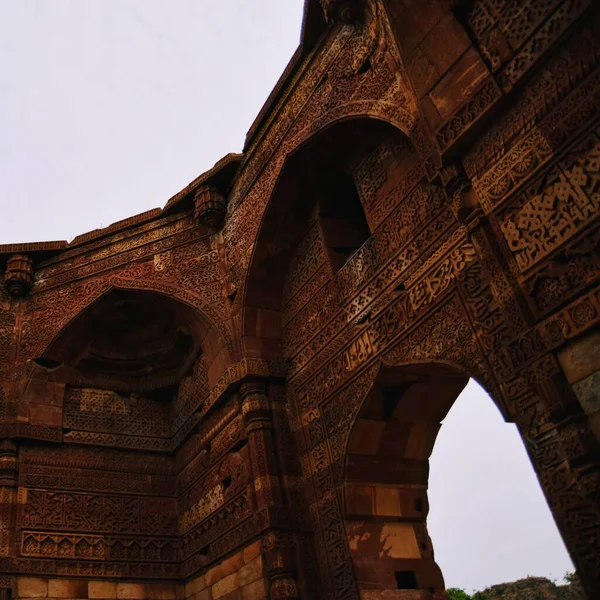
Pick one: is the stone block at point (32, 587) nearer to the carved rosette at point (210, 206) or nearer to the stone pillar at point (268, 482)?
the stone pillar at point (268, 482)

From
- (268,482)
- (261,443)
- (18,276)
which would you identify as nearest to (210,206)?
(18,276)

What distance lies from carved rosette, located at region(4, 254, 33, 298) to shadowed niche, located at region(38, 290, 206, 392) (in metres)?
0.84

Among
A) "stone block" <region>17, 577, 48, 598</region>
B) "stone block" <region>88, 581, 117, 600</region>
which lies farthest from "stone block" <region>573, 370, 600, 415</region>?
"stone block" <region>17, 577, 48, 598</region>

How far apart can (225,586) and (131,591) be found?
1.29 metres

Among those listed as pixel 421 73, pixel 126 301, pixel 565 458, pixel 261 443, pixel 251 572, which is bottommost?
pixel 565 458

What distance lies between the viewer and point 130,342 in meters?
8.16

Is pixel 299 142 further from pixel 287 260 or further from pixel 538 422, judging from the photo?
pixel 538 422

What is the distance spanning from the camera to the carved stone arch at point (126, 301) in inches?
287

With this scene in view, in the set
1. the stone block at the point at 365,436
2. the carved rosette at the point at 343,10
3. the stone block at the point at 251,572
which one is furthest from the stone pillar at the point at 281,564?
the carved rosette at the point at 343,10

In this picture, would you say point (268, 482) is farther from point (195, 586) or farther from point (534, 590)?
point (534, 590)

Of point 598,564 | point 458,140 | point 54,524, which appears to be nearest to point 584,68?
point 458,140

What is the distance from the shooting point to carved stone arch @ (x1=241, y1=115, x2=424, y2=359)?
5895 mm

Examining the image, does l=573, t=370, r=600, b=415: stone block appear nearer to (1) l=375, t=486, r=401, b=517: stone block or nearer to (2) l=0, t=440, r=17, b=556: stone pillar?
(1) l=375, t=486, r=401, b=517: stone block

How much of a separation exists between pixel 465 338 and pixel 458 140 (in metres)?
1.26
